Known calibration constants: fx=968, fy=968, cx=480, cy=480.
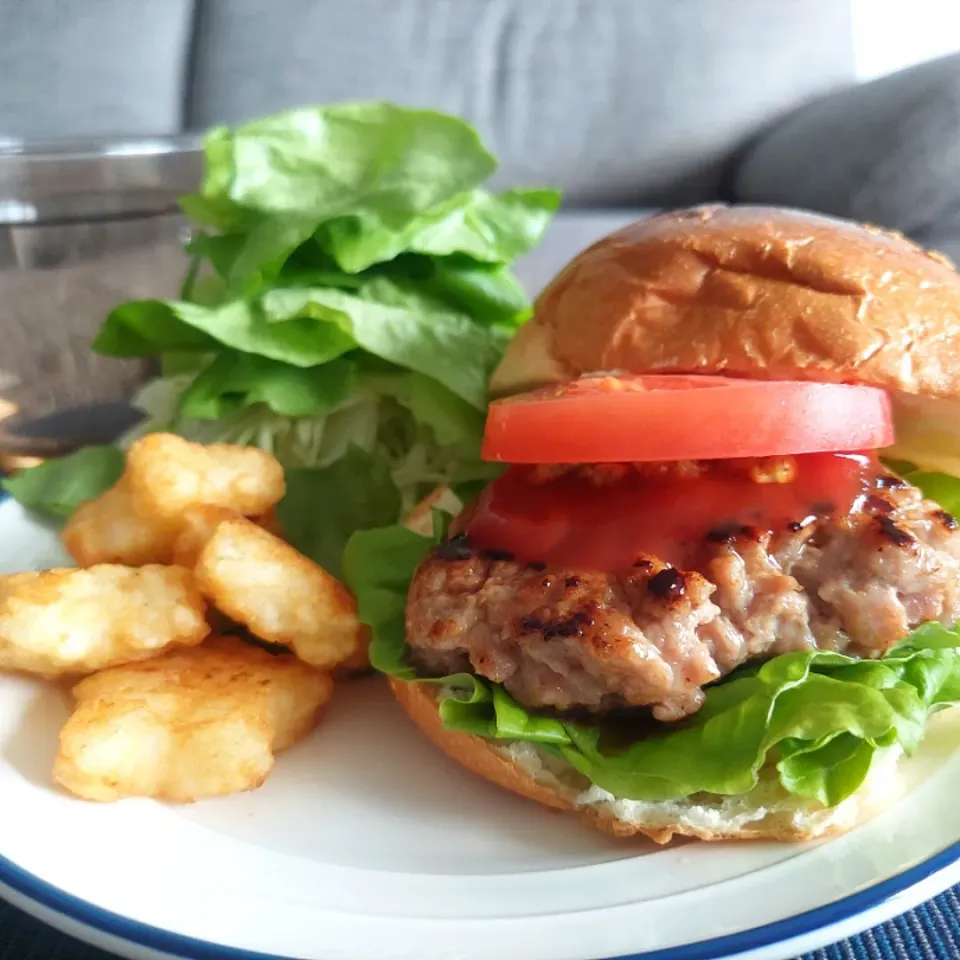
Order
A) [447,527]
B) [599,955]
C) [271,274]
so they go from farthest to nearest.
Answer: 1. [271,274]
2. [447,527]
3. [599,955]

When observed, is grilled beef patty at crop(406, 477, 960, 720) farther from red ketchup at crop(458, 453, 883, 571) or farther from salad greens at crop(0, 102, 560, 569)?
salad greens at crop(0, 102, 560, 569)

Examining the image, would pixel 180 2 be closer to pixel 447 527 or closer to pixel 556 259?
pixel 556 259

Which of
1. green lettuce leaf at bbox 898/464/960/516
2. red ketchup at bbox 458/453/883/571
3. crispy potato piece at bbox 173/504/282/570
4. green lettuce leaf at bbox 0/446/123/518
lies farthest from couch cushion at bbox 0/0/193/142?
green lettuce leaf at bbox 898/464/960/516

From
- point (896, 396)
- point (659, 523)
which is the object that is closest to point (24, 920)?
point (659, 523)

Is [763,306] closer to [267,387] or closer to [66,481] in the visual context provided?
[267,387]

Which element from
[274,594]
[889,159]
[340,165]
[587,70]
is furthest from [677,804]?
[587,70]

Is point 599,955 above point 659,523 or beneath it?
beneath
